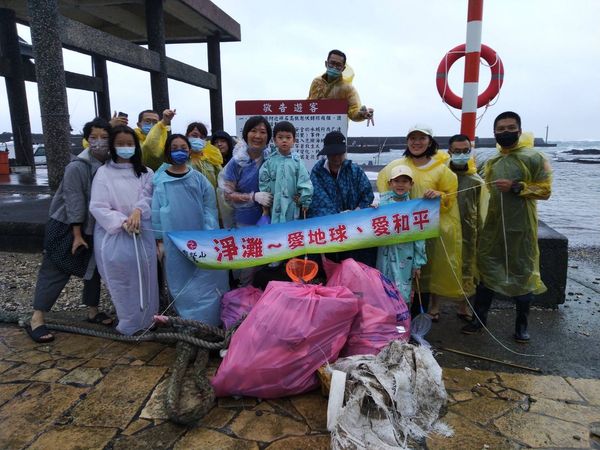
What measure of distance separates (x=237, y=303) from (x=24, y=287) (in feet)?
9.10

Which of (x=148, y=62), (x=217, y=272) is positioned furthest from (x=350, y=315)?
(x=148, y=62)

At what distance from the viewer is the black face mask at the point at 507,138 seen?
3287mm

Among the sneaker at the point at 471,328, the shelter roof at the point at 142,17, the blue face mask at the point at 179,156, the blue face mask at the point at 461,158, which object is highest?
the shelter roof at the point at 142,17

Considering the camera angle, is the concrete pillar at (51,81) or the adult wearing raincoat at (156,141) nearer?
the adult wearing raincoat at (156,141)

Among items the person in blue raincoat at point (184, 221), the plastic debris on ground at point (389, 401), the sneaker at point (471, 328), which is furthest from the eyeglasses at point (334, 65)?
the plastic debris on ground at point (389, 401)

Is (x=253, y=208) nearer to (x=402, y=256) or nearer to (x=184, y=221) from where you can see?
(x=184, y=221)

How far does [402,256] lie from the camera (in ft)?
10.9

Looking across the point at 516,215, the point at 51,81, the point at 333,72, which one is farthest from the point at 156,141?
the point at 51,81

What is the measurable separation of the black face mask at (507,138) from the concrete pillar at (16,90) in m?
13.5

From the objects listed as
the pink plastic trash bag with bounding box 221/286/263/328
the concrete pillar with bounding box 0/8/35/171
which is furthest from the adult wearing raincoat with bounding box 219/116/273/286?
the concrete pillar with bounding box 0/8/35/171

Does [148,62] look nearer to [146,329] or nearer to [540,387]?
[146,329]

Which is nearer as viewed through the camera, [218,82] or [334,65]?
[334,65]

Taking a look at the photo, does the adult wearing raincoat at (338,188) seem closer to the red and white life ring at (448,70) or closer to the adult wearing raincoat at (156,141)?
the adult wearing raincoat at (156,141)

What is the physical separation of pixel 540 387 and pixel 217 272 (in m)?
2.50
